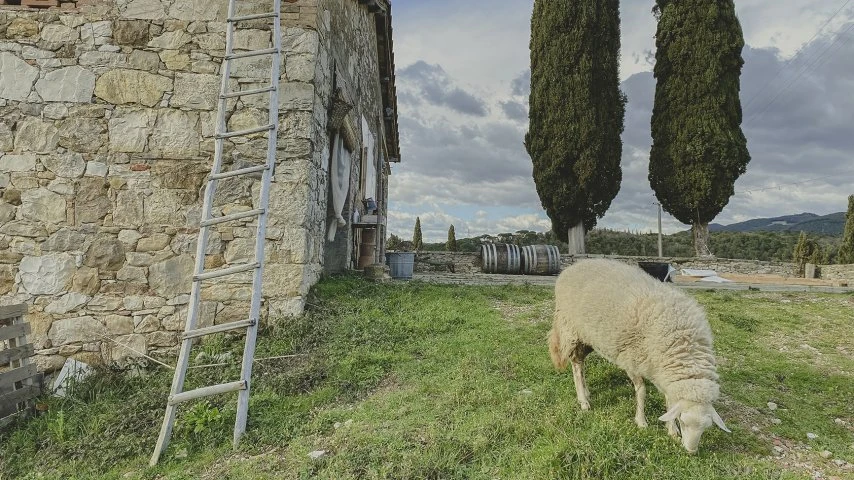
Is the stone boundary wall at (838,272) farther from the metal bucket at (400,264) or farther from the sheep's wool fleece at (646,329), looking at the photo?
the sheep's wool fleece at (646,329)

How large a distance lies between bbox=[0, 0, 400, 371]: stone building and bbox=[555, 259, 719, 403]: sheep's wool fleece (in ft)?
13.0

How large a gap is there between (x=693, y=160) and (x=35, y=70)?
1946cm

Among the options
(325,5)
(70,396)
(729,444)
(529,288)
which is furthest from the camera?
(529,288)

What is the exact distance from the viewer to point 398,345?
6266mm

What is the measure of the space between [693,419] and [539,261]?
13001 millimetres

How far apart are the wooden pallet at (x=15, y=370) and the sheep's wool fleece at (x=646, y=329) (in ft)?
19.6

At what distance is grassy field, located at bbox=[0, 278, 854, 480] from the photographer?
136 inches

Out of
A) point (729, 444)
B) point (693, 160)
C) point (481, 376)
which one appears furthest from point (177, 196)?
point (693, 160)

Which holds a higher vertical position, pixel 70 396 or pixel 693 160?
pixel 693 160

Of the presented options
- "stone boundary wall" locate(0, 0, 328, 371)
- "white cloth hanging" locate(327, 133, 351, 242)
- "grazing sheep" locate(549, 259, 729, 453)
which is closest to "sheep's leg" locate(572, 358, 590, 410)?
"grazing sheep" locate(549, 259, 729, 453)

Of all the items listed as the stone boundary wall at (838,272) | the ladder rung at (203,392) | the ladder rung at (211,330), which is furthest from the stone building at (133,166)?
the stone boundary wall at (838,272)

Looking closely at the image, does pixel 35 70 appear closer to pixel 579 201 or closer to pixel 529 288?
pixel 529 288

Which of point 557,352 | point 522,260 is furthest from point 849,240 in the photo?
point 557,352

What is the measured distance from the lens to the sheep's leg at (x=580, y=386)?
4.33m
